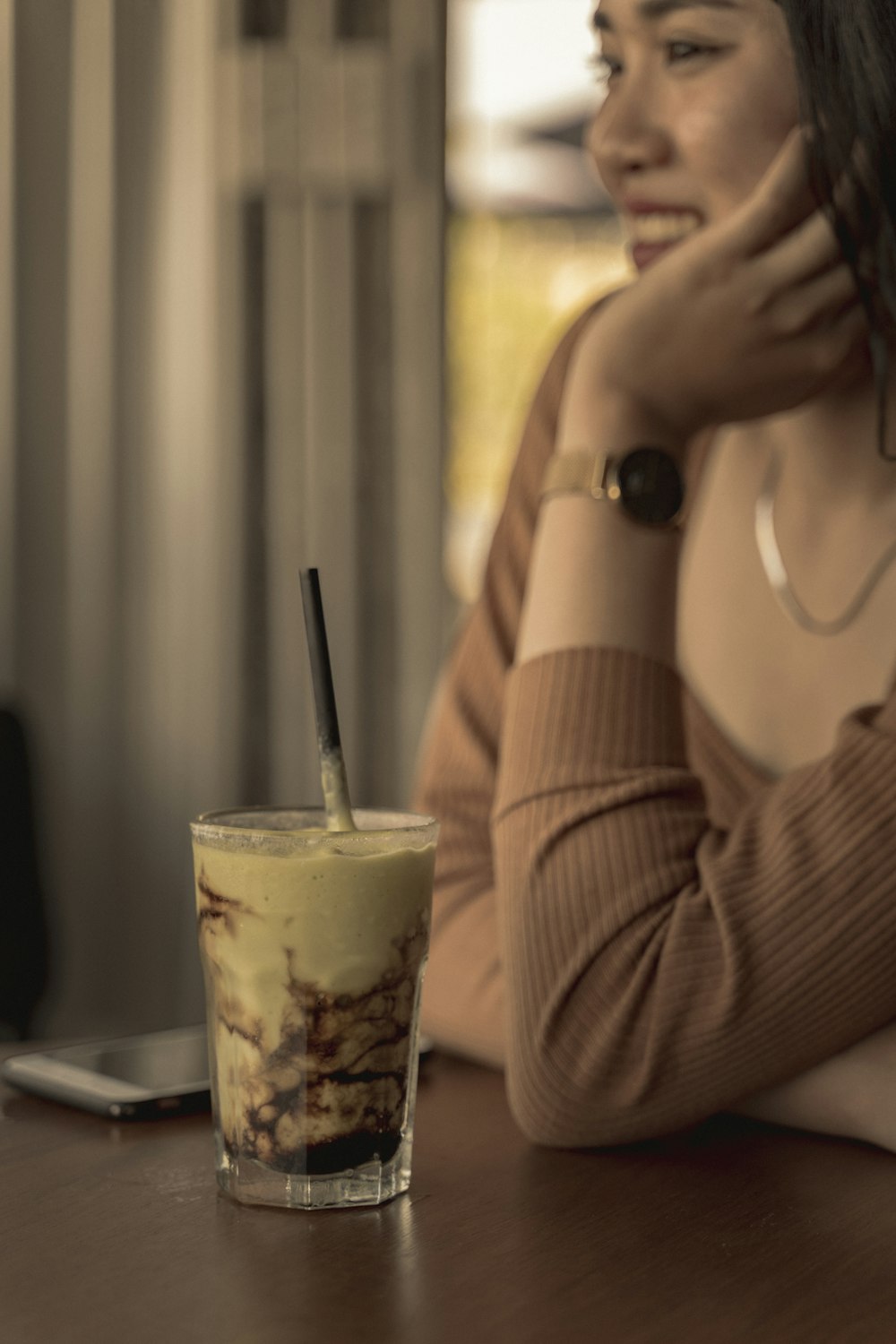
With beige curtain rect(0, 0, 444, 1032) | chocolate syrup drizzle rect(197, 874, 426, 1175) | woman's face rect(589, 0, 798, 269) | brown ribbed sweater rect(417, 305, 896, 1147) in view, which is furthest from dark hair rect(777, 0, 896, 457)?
beige curtain rect(0, 0, 444, 1032)

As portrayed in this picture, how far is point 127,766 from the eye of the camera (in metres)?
2.77

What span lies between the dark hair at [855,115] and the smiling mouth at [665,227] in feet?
0.60

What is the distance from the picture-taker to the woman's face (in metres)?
1.11

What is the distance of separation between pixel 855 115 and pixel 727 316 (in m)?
0.15

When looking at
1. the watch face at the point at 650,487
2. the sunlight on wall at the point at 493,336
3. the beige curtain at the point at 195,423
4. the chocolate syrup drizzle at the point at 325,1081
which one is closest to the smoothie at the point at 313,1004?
the chocolate syrup drizzle at the point at 325,1081

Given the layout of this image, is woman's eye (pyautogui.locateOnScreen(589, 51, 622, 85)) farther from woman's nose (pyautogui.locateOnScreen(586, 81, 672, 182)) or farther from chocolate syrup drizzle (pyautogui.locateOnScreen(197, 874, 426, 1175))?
chocolate syrup drizzle (pyautogui.locateOnScreen(197, 874, 426, 1175))

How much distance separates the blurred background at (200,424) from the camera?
2.63 m

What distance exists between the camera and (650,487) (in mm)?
985

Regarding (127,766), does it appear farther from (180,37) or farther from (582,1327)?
(582,1327)

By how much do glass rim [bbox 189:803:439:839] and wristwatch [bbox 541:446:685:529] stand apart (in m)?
0.31

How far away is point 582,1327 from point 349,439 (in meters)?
2.41

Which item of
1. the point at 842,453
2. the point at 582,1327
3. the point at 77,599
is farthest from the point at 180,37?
the point at 582,1327

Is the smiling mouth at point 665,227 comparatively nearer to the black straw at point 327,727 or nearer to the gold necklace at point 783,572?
the gold necklace at point 783,572

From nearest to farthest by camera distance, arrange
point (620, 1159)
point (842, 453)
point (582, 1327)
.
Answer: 1. point (582, 1327)
2. point (620, 1159)
3. point (842, 453)
